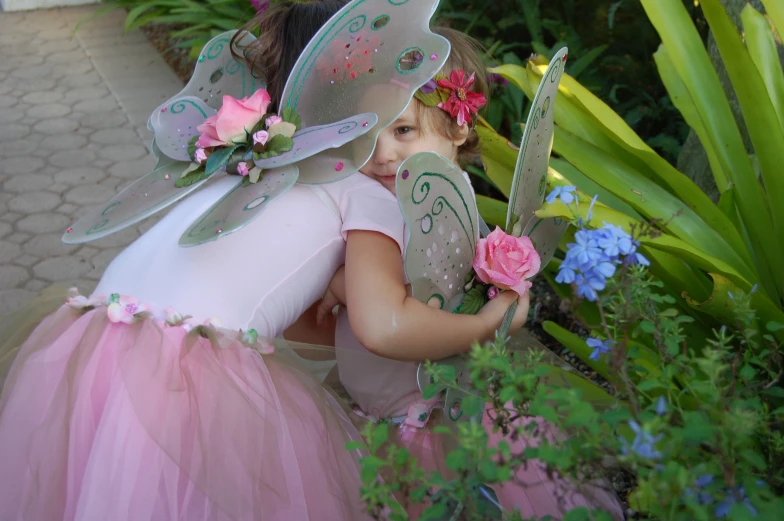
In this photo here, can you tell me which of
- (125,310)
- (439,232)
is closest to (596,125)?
(439,232)

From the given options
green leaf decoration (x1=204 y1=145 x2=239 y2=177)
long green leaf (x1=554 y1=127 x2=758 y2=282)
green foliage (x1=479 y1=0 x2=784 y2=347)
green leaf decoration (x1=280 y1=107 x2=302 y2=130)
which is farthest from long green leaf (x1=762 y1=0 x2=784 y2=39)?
green leaf decoration (x1=204 y1=145 x2=239 y2=177)

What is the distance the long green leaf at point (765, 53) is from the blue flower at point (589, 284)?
3.82ft

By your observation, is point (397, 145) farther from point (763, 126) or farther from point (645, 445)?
point (645, 445)

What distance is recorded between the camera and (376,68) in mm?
1467

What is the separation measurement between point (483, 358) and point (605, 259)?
0.23 metres

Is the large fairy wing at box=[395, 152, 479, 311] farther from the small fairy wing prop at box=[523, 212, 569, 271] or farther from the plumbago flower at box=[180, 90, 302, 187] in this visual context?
the plumbago flower at box=[180, 90, 302, 187]

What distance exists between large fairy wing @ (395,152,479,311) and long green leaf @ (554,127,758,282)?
518 mm

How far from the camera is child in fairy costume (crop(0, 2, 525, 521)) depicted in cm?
127

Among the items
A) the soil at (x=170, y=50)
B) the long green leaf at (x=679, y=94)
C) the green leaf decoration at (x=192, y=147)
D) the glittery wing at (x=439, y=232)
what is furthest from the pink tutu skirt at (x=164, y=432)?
the soil at (x=170, y=50)

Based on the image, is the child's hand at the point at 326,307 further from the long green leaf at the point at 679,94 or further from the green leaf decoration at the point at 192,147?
the long green leaf at the point at 679,94

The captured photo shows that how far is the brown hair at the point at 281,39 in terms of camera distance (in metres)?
1.64

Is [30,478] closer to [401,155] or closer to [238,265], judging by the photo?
[238,265]

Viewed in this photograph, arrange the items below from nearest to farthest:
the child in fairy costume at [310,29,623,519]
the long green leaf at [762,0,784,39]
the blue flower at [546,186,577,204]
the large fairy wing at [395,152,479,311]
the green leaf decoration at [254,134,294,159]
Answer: the blue flower at [546,186,577,204] < the large fairy wing at [395,152,479,311] < the child in fairy costume at [310,29,623,519] < the green leaf decoration at [254,134,294,159] < the long green leaf at [762,0,784,39]

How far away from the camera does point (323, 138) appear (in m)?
1.43
